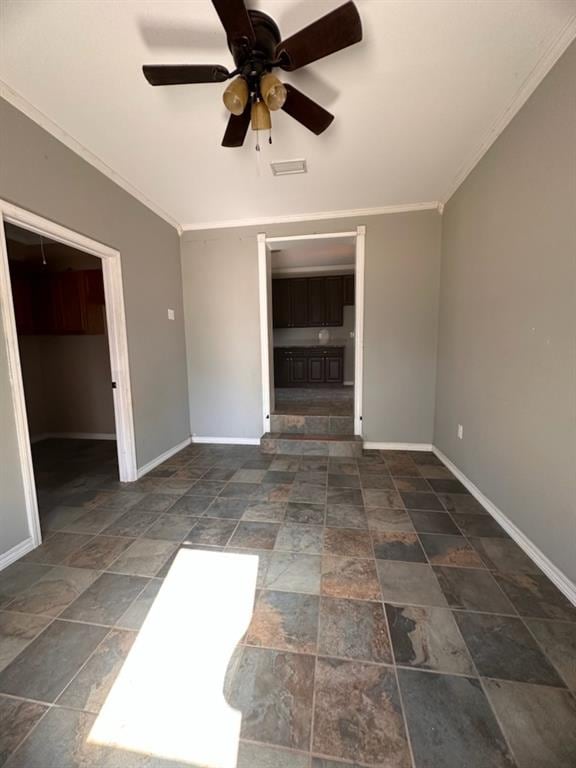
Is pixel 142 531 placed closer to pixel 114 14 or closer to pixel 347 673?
pixel 347 673

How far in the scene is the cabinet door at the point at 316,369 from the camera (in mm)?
5824

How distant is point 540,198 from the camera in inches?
63.7

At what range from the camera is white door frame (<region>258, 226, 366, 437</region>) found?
3291 millimetres

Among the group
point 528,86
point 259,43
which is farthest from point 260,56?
point 528,86

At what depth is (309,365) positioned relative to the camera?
5836 millimetres

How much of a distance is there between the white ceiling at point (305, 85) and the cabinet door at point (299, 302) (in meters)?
3.30

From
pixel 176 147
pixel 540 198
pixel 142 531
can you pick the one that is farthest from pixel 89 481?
pixel 540 198

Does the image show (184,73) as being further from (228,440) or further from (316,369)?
(316,369)

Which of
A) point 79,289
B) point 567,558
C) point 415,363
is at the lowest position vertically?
point 567,558

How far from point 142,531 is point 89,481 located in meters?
1.20

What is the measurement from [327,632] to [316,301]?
546 centimetres

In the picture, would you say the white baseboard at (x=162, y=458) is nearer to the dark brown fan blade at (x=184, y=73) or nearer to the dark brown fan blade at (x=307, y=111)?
the dark brown fan blade at (x=184, y=73)

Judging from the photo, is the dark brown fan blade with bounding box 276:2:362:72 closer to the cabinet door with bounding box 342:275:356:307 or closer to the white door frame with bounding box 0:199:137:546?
the white door frame with bounding box 0:199:137:546

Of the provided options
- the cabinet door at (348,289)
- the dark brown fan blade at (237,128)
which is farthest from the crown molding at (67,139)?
Answer: the cabinet door at (348,289)
